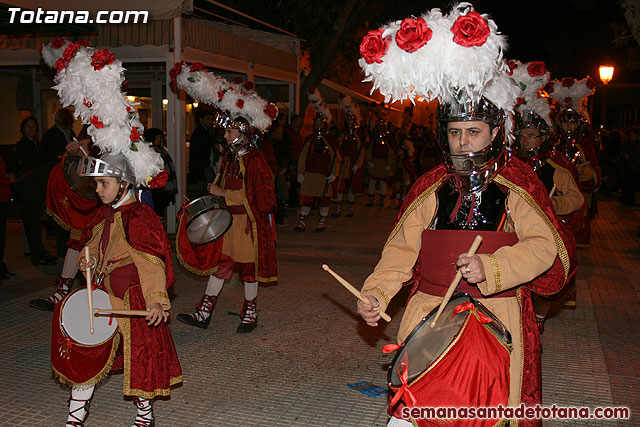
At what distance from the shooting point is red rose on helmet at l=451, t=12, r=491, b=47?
2684 mm

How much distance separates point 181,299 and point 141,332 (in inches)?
138

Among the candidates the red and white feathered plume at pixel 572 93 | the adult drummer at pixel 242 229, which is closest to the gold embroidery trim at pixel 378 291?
the adult drummer at pixel 242 229

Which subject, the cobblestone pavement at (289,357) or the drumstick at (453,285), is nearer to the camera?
the drumstick at (453,285)

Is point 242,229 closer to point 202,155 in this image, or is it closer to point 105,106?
point 105,106

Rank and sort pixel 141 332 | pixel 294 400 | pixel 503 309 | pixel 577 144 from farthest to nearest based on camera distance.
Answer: pixel 577 144 < pixel 294 400 < pixel 141 332 < pixel 503 309

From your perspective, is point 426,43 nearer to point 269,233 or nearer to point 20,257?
point 269,233

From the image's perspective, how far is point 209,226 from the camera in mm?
5828

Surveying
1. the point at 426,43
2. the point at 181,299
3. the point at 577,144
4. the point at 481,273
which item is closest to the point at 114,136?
the point at 426,43

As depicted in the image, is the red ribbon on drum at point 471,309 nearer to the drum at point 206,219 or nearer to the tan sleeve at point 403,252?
the tan sleeve at point 403,252

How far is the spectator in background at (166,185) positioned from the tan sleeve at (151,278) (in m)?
5.75

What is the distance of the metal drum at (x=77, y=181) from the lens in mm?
6222

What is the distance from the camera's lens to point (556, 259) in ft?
10.0

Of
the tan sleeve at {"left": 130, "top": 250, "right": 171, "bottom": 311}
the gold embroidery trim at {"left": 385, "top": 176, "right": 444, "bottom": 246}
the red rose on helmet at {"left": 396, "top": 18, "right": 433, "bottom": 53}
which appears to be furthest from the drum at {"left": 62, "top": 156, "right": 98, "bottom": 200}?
the red rose on helmet at {"left": 396, "top": 18, "right": 433, "bottom": 53}

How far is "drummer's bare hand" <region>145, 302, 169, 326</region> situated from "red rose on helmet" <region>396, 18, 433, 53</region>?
204cm
